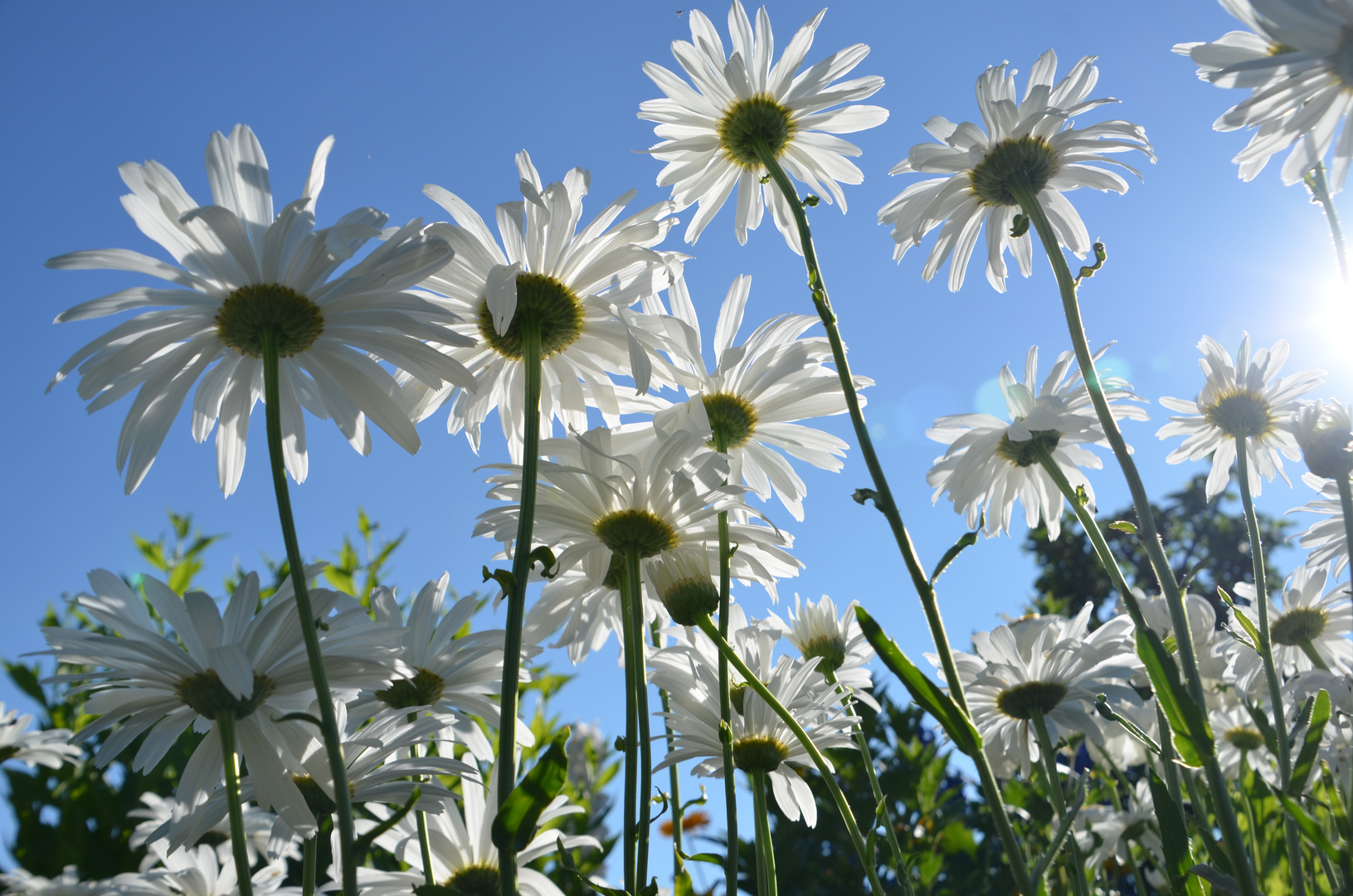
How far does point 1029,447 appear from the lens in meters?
1.86

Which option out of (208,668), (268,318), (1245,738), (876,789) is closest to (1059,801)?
(876,789)

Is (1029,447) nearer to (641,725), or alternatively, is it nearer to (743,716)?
(743,716)

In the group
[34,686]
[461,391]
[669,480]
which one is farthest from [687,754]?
[34,686]

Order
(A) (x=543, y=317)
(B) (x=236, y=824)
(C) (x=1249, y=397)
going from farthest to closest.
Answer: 1. (C) (x=1249, y=397)
2. (A) (x=543, y=317)
3. (B) (x=236, y=824)

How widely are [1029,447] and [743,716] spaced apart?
87 cm

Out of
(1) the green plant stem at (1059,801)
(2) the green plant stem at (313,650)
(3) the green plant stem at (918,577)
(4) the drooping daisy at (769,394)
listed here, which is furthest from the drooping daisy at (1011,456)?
(2) the green plant stem at (313,650)

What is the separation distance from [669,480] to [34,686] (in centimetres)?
585

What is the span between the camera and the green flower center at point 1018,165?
1.58 metres

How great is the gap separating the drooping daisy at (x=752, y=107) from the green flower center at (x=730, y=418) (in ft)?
1.16

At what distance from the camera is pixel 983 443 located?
6.64 feet

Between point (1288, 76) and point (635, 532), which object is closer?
point (1288, 76)

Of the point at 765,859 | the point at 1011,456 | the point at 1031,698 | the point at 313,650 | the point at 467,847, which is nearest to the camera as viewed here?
the point at 313,650

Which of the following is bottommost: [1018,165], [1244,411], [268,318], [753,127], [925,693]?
[925,693]

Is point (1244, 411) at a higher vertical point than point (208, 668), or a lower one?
higher
